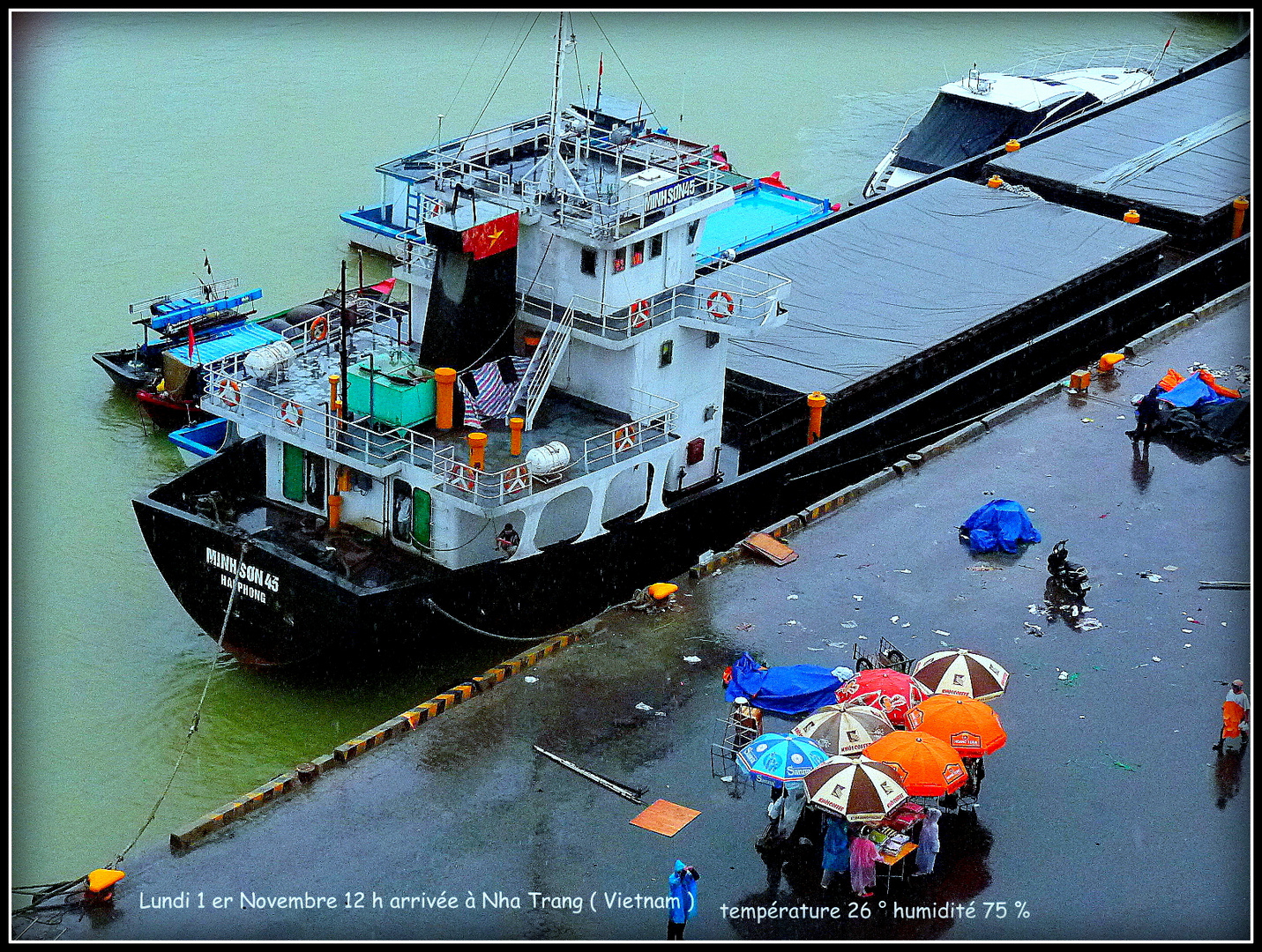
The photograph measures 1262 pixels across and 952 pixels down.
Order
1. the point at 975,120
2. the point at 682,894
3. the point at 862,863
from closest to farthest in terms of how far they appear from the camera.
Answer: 1. the point at 682,894
2. the point at 862,863
3. the point at 975,120

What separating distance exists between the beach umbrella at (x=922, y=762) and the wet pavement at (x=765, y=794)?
133 centimetres

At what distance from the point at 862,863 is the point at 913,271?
61.2 feet

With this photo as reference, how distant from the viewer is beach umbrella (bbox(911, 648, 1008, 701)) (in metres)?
20.7

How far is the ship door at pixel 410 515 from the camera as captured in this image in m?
24.7

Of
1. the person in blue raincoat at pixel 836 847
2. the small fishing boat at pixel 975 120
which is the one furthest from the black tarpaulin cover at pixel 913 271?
the person in blue raincoat at pixel 836 847

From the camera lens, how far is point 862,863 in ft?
60.9

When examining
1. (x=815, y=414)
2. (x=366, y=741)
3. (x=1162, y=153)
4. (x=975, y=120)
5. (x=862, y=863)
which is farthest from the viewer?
(x=975, y=120)

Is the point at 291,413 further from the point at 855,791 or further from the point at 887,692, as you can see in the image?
the point at 855,791

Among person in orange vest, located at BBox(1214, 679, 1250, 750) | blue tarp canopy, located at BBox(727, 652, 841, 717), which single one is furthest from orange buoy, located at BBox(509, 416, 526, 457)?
person in orange vest, located at BBox(1214, 679, 1250, 750)

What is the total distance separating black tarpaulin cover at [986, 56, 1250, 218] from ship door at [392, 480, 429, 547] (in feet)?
71.1

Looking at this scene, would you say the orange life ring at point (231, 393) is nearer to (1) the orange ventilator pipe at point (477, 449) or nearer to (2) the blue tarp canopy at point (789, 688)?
(1) the orange ventilator pipe at point (477, 449)

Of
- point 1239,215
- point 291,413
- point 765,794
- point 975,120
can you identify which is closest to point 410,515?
point 291,413

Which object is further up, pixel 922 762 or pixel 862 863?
pixel 922 762

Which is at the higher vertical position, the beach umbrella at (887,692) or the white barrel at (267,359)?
the white barrel at (267,359)
